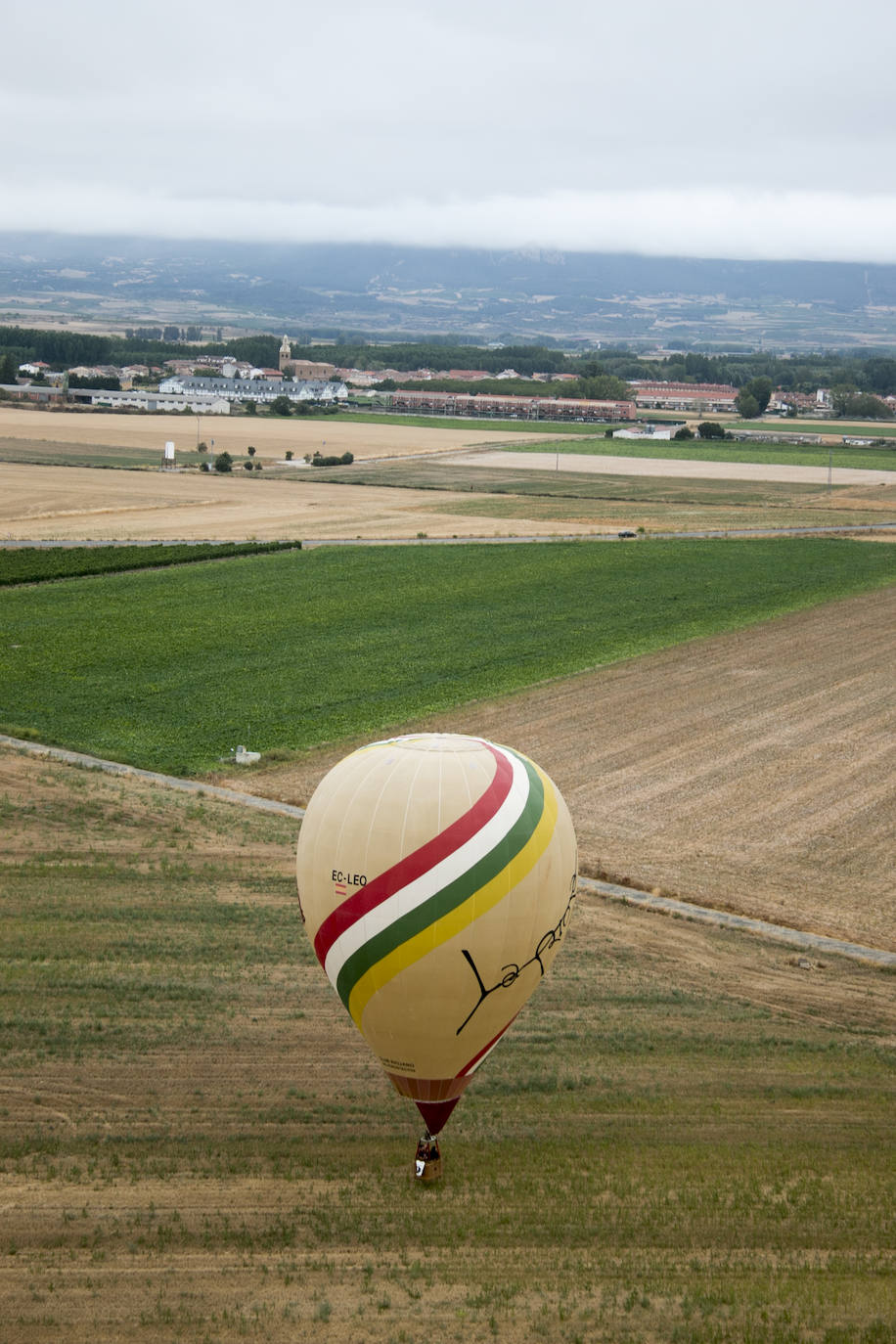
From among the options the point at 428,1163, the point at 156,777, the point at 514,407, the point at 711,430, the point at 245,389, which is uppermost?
the point at 245,389

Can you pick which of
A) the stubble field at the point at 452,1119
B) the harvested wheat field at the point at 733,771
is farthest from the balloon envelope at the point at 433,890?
the harvested wheat field at the point at 733,771

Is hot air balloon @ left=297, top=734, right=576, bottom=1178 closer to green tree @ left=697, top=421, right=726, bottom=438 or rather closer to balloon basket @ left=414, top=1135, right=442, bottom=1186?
balloon basket @ left=414, top=1135, right=442, bottom=1186

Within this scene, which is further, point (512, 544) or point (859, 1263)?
point (512, 544)

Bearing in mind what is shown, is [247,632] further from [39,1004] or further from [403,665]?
[39,1004]

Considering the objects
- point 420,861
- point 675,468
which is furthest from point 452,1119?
point 675,468

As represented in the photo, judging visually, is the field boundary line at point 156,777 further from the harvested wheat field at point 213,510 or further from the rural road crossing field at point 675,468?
the rural road crossing field at point 675,468

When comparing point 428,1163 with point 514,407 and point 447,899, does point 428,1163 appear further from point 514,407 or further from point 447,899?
point 514,407

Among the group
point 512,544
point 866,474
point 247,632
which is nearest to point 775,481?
point 866,474
